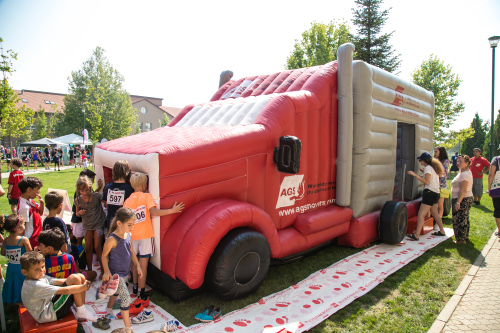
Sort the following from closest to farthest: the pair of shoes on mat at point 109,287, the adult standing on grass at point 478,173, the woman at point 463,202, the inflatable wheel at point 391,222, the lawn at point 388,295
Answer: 1. the pair of shoes on mat at point 109,287
2. the lawn at point 388,295
3. the inflatable wheel at point 391,222
4. the woman at point 463,202
5. the adult standing on grass at point 478,173

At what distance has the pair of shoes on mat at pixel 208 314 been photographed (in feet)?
10.1

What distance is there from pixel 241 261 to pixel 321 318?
3.23ft

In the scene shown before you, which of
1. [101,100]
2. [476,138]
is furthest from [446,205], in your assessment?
[476,138]

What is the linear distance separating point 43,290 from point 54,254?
1.48ft

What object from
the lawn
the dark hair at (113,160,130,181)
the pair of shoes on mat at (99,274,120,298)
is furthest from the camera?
the dark hair at (113,160,130,181)

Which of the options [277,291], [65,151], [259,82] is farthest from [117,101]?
[277,291]

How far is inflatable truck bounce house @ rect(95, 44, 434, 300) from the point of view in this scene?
129 inches

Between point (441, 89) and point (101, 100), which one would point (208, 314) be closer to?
point (441, 89)

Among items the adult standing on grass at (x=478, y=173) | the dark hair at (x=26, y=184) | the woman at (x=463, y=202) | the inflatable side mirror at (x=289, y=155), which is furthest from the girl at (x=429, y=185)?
the dark hair at (x=26, y=184)

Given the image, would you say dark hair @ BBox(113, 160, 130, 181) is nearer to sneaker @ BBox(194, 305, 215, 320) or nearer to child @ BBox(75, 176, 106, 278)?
child @ BBox(75, 176, 106, 278)

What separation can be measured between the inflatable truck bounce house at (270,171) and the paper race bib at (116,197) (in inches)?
13.6

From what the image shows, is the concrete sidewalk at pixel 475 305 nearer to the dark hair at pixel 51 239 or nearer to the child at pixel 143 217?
the child at pixel 143 217

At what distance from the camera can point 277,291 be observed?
149 inches

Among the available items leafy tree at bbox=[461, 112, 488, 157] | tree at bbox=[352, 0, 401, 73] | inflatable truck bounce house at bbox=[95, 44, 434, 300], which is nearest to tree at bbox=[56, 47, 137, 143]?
tree at bbox=[352, 0, 401, 73]
